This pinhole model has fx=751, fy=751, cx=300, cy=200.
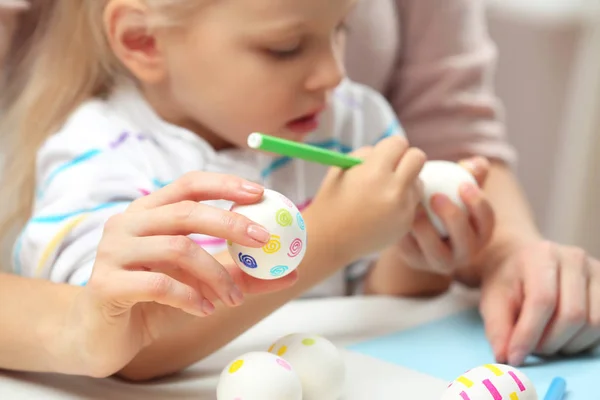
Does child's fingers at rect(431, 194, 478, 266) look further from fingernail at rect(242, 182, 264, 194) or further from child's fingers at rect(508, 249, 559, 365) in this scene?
fingernail at rect(242, 182, 264, 194)

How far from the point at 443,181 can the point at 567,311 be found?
0.46 ft

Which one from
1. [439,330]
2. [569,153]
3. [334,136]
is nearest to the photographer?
[439,330]

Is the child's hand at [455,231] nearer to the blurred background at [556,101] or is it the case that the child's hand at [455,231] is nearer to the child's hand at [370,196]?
the child's hand at [370,196]

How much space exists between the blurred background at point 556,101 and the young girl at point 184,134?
0.74m

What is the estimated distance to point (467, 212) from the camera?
624 mm

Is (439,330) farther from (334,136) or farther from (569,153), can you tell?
(569,153)

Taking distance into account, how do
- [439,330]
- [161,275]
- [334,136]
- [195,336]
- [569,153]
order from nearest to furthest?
[161,275], [195,336], [439,330], [334,136], [569,153]

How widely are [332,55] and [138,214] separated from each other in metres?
0.28

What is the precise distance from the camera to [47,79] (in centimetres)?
71

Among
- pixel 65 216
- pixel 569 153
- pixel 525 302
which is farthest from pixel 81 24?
pixel 569 153

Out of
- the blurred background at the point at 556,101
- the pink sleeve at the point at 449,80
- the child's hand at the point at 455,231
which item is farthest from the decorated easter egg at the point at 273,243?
the blurred background at the point at 556,101

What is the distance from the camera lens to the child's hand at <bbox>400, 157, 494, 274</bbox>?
615mm

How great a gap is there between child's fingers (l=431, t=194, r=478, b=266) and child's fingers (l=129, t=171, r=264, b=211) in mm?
225

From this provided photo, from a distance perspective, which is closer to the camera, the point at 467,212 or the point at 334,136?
the point at 467,212
